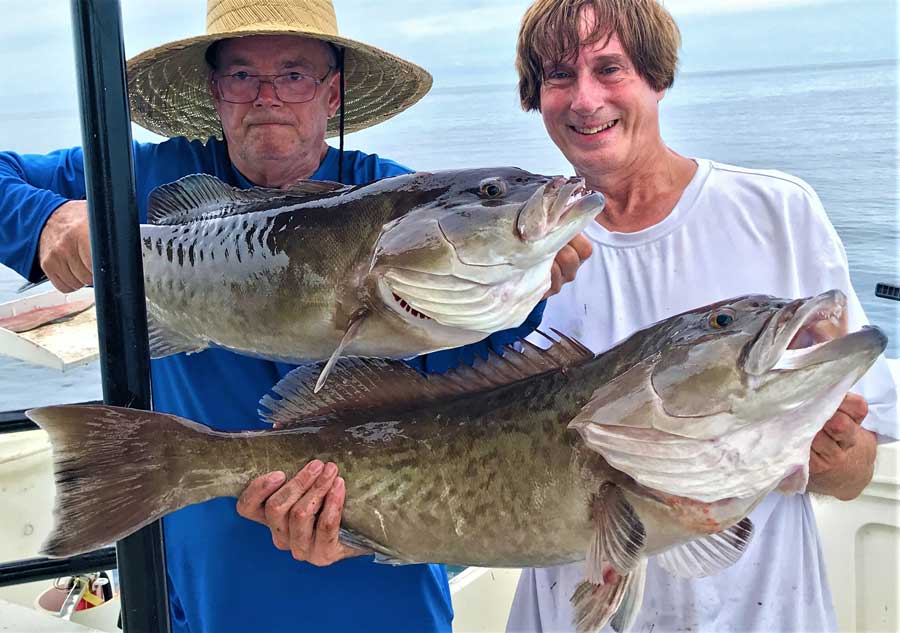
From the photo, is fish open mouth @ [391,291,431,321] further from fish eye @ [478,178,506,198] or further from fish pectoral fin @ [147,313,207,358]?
fish pectoral fin @ [147,313,207,358]

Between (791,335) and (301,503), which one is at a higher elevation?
(791,335)

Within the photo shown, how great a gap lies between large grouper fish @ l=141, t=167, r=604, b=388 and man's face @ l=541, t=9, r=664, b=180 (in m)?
0.67

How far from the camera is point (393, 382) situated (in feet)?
4.83

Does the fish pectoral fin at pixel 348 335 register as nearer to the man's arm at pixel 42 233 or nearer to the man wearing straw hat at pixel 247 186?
the man wearing straw hat at pixel 247 186

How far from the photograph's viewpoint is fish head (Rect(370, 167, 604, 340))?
117 cm

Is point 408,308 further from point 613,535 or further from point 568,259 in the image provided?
point 613,535

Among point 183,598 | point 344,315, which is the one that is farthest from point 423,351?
point 183,598

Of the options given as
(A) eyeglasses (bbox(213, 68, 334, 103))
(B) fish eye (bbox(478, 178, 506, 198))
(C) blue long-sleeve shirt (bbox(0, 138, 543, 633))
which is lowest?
(C) blue long-sleeve shirt (bbox(0, 138, 543, 633))

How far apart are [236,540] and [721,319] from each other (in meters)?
1.32

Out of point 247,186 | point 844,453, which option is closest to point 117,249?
point 247,186

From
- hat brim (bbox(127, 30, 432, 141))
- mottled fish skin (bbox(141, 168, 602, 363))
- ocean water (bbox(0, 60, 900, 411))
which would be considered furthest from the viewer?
ocean water (bbox(0, 60, 900, 411))

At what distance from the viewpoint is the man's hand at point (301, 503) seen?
141 cm

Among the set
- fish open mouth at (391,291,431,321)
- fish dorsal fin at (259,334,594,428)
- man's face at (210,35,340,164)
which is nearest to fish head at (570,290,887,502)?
fish dorsal fin at (259,334,594,428)

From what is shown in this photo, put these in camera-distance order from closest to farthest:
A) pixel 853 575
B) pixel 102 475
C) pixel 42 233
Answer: pixel 102 475 → pixel 42 233 → pixel 853 575
